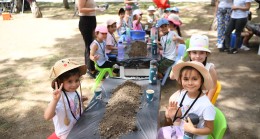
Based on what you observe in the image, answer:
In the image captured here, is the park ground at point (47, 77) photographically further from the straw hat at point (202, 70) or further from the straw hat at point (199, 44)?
the straw hat at point (202, 70)

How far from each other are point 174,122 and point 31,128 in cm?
246

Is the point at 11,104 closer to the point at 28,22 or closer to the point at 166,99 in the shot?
the point at 166,99

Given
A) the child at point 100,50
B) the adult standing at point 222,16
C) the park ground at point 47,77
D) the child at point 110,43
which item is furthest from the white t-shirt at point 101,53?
the adult standing at point 222,16

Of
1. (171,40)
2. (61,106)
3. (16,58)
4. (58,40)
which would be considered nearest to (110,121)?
(61,106)

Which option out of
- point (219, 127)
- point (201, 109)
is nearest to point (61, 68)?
point (201, 109)

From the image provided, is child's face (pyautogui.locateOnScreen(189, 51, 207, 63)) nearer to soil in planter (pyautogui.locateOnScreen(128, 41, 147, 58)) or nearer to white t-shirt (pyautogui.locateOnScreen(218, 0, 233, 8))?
soil in planter (pyautogui.locateOnScreen(128, 41, 147, 58))

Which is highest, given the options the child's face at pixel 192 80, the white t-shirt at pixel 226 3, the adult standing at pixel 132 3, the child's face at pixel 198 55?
the adult standing at pixel 132 3

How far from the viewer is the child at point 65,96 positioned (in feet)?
7.96

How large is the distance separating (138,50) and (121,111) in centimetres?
244

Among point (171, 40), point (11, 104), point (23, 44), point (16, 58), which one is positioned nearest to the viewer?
point (11, 104)

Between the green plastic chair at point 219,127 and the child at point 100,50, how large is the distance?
8.83 ft

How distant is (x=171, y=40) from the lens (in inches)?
191

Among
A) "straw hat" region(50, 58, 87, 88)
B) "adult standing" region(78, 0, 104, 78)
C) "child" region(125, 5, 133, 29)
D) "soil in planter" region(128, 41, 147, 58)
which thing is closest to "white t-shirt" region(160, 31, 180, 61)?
"soil in planter" region(128, 41, 147, 58)

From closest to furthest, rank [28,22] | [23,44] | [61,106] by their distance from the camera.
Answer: [61,106] → [23,44] → [28,22]
